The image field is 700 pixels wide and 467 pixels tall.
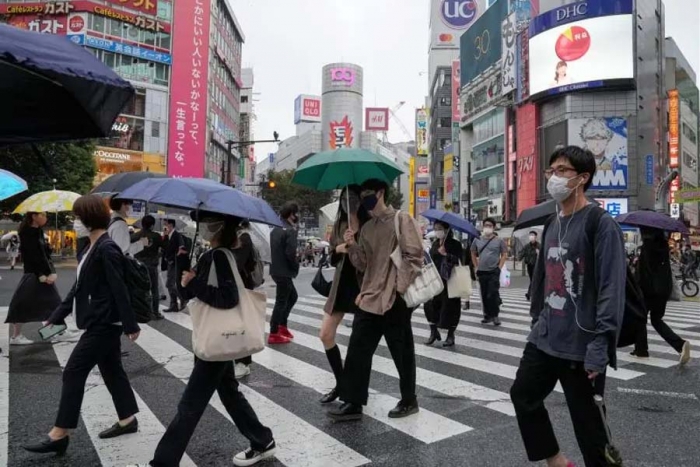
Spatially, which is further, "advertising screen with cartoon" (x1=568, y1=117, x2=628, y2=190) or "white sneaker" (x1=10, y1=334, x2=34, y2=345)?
"advertising screen with cartoon" (x1=568, y1=117, x2=628, y2=190)

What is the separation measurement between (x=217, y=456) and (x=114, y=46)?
46.6 meters

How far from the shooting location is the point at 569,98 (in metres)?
42.2

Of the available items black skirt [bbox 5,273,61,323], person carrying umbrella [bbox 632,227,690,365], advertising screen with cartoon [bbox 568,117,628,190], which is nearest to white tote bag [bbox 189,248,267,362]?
black skirt [bbox 5,273,61,323]

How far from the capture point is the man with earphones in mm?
2641

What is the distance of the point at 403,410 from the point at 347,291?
102 centimetres

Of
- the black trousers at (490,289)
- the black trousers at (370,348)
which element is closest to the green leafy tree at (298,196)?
the black trousers at (490,289)

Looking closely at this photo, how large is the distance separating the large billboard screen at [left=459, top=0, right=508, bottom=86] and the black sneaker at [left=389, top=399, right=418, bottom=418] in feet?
168

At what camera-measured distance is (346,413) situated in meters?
4.41

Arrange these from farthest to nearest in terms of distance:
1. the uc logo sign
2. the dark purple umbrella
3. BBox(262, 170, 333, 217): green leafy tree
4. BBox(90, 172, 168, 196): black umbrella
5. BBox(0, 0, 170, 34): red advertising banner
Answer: the uc logo sign < BBox(262, 170, 333, 217): green leafy tree < BBox(0, 0, 170, 34): red advertising banner < the dark purple umbrella < BBox(90, 172, 168, 196): black umbrella

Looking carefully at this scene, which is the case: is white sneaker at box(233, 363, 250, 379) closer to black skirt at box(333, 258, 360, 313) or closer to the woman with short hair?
black skirt at box(333, 258, 360, 313)

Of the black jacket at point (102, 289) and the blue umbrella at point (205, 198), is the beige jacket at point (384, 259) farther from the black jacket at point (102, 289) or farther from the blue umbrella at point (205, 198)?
the black jacket at point (102, 289)

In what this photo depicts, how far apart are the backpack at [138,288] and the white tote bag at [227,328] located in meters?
0.73

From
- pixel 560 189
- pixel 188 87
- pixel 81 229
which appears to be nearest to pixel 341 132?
pixel 188 87

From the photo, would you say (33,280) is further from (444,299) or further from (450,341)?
(450,341)
